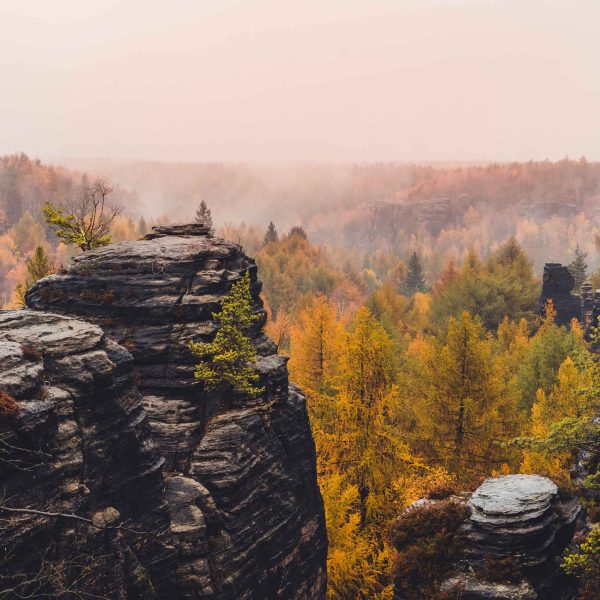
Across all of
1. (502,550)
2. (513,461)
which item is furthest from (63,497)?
(513,461)

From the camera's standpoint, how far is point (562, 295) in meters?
71.4

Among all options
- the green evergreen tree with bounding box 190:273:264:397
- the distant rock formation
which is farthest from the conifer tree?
the distant rock formation

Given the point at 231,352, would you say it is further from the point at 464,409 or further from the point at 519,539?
the point at 464,409

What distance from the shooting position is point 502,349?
56.9 meters

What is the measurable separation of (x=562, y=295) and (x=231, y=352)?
208ft

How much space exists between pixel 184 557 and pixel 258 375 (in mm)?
6431

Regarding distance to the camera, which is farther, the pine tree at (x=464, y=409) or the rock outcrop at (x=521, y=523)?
the pine tree at (x=464, y=409)

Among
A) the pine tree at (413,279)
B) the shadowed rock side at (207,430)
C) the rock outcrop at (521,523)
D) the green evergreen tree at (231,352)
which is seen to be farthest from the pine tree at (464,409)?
the pine tree at (413,279)

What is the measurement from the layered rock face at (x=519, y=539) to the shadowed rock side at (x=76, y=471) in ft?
28.4

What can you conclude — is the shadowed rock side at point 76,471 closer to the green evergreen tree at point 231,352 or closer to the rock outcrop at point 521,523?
the green evergreen tree at point 231,352

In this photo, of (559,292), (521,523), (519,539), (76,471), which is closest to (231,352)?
(76,471)

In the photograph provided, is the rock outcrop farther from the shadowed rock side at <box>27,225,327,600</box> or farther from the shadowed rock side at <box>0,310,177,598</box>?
the shadowed rock side at <box>0,310,177,598</box>

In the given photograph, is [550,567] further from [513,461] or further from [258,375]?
[513,461]

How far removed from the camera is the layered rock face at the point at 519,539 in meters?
15.5
